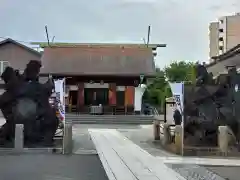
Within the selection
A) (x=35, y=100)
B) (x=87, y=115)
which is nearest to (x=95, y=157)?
(x=35, y=100)

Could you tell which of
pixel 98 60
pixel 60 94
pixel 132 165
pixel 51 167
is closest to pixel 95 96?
pixel 98 60

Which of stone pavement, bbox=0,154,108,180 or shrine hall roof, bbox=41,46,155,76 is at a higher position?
shrine hall roof, bbox=41,46,155,76

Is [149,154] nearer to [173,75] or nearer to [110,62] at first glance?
[110,62]

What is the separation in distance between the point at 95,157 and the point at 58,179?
15.1ft

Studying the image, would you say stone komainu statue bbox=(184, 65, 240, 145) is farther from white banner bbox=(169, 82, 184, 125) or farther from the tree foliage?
the tree foliage

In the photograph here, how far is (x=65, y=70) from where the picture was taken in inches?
1880

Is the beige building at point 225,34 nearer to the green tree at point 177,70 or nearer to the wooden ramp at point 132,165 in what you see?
the green tree at point 177,70

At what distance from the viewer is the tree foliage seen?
70.9 metres

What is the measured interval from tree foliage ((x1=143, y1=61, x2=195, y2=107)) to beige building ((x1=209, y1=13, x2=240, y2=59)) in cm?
1356

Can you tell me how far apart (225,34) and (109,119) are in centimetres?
6787

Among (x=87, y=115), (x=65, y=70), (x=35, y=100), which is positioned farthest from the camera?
(x=65, y=70)

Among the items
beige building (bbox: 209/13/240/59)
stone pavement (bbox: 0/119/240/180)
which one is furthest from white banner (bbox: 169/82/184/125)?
beige building (bbox: 209/13/240/59)

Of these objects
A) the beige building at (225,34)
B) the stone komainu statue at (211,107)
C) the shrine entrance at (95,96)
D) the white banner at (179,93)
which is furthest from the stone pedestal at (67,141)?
the beige building at (225,34)

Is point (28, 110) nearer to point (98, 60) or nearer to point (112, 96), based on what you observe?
point (112, 96)
